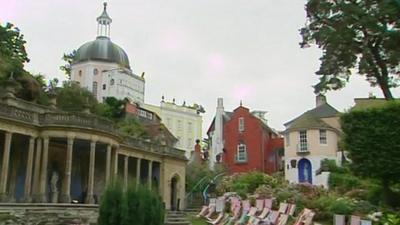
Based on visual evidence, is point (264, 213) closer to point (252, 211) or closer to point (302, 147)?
point (252, 211)

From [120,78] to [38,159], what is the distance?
1579 inches

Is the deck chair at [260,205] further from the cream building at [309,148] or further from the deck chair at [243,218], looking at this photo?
the cream building at [309,148]

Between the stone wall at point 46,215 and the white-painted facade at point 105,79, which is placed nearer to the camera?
the stone wall at point 46,215

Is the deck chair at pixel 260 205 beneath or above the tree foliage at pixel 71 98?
beneath

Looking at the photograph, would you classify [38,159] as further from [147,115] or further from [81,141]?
[147,115]

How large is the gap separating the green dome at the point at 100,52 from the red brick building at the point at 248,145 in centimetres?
2440

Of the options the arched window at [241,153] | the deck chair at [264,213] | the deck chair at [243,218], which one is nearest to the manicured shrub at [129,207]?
the deck chair at [264,213]

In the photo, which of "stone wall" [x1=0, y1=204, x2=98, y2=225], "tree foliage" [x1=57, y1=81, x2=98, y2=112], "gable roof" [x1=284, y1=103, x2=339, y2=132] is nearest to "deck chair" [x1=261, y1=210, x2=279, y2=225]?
"stone wall" [x1=0, y1=204, x2=98, y2=225]

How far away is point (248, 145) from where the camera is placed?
5125 centimetres

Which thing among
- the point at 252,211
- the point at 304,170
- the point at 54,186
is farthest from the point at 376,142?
the point at 304,170

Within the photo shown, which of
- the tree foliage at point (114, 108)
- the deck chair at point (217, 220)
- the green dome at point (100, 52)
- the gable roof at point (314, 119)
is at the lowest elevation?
the deck chair at point (217, 220)

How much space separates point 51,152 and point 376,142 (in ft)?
66.0

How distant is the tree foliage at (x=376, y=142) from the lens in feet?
62.1

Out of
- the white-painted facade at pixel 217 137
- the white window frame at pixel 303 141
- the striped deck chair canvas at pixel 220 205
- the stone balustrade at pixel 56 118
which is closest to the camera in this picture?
the striped deck chair canvas at pixel 220 205
